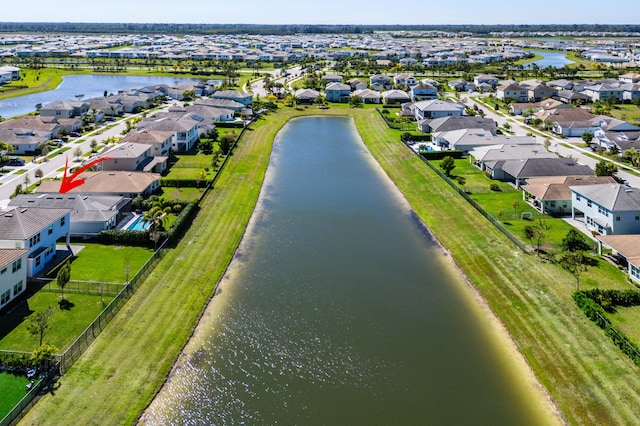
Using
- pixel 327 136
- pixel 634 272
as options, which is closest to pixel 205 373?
pixel 634 272

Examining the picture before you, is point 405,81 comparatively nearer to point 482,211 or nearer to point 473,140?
point 473,140

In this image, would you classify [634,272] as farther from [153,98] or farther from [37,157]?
[153,98]

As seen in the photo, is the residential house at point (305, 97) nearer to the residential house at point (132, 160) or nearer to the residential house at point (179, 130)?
the residential house at point (179, 130)

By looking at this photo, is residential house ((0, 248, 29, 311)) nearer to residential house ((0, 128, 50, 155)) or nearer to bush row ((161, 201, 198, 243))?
bush row ((161, 201, 198, 243))

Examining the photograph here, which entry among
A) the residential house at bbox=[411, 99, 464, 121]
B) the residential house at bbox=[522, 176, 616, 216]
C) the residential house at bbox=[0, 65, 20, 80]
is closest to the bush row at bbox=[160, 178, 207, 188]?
the residential house at bbox=[522, 176, 616, 216]

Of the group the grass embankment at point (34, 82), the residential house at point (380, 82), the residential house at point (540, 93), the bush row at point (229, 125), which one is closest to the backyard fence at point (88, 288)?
the bush row at point (229, 125)
